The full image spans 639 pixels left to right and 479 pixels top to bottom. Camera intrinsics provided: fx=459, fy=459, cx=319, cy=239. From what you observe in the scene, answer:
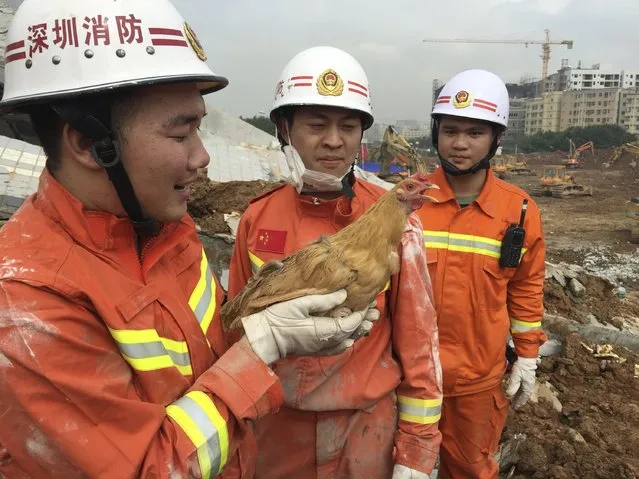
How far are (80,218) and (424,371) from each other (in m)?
1.77

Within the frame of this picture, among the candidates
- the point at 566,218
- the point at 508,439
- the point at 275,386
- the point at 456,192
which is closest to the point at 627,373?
the point at 508,439

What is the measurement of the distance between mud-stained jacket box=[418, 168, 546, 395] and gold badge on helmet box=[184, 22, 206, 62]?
8.08 feet

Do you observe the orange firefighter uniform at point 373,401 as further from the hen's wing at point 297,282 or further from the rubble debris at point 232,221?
the rubble debris at point 232,221

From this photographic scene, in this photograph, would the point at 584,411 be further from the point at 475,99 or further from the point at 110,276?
the point at 110,276

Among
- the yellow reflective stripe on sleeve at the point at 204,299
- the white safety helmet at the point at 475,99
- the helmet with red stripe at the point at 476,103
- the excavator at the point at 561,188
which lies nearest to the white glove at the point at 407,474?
the yellow reflective stripe on sleeve at the point at 204,299

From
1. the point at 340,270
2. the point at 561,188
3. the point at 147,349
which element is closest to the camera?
the point at 147,349

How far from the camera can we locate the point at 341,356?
7.61 ft

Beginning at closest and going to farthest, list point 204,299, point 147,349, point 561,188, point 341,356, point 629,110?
1. point 147,349
2. point 204,299
3. point 341,356
4. point 561,188
5. point 629,110

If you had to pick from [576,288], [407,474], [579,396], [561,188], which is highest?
[407,474]

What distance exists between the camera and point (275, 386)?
169 cm

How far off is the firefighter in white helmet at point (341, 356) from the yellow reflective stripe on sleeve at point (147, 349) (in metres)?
0.84

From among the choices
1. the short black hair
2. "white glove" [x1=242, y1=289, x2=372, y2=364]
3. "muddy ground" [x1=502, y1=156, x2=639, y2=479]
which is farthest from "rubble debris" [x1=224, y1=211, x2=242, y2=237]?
the short black hair

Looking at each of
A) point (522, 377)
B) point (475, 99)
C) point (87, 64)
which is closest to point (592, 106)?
point (475, 99)

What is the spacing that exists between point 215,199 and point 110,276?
6526 millimetres
